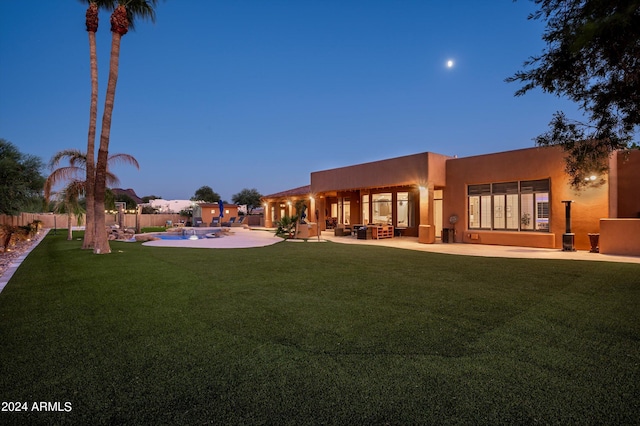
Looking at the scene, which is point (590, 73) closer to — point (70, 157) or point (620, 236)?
point (620, 236)

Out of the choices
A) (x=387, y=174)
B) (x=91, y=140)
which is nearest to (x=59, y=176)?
(x=91, y=140)

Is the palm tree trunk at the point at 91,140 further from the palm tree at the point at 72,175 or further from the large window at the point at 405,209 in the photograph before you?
the large window at the point at 405,209

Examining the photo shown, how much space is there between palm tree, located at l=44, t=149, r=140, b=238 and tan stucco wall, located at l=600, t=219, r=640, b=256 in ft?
58.4

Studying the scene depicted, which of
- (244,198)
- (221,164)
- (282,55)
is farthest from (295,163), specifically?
(282,55)

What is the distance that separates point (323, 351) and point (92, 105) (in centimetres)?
1423

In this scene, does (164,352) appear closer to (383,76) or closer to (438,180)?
(438,180)

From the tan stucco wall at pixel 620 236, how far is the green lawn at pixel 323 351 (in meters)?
5.49

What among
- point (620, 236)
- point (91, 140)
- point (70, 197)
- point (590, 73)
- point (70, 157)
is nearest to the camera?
point (590, 73)

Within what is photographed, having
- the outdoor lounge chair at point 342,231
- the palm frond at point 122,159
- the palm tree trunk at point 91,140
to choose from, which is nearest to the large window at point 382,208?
the outdoor lounge chair at point 342,231

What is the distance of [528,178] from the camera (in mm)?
12852

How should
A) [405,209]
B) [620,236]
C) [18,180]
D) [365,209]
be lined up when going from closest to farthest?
[620,236] < [18,180] < [405,209] < [365,209]

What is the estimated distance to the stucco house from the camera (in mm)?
11461

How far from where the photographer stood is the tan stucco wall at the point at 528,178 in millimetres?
11617

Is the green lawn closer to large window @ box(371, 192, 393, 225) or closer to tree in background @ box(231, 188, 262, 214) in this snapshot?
large window @ box(371, 192, 393, 225)
